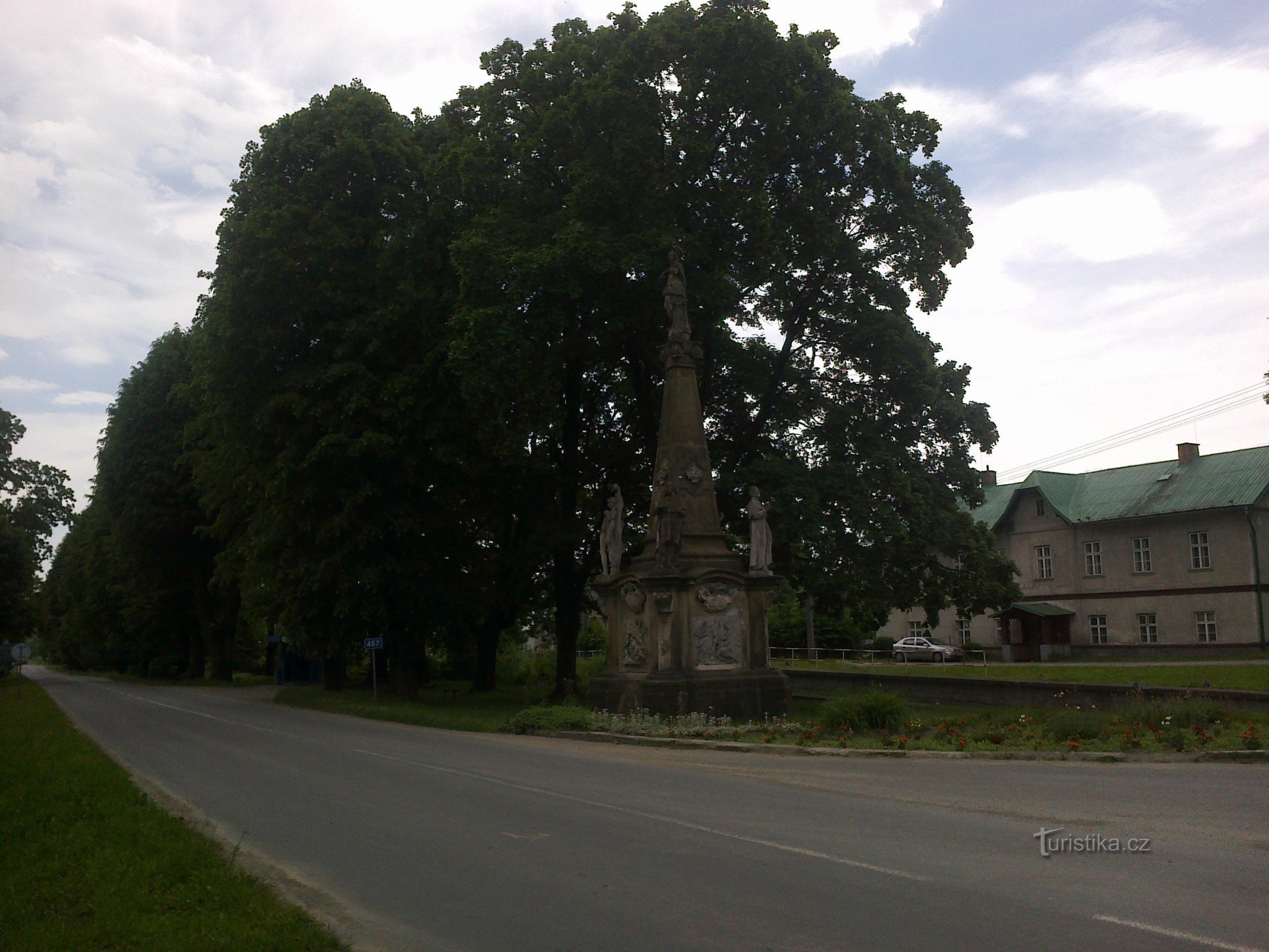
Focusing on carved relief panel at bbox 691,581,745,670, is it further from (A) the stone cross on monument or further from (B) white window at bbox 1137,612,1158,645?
(B) white window at bbox 1137,612,1158,645

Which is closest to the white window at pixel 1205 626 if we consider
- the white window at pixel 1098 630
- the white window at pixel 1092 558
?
the white window at pixel 1098 630

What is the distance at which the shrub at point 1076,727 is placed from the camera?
543 inches

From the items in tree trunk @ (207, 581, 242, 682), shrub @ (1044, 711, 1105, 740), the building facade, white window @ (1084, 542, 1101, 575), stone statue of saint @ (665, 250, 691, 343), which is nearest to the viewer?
shrub @ (1044, 711, 1105, 740)

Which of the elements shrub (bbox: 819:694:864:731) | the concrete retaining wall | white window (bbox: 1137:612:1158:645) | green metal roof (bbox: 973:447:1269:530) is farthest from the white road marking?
white window (bbox: 1137:612:1158:645)

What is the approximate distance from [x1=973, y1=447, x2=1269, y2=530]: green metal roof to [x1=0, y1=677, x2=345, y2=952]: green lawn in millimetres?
33942

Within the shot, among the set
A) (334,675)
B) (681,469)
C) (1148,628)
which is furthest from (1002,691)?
(1148,628)

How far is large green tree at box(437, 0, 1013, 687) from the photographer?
22.7m

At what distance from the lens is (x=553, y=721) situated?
18641mm

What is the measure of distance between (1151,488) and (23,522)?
4773 centimetres

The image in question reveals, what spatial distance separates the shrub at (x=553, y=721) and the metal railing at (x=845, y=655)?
954 inches

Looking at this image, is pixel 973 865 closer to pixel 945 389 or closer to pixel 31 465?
pixel 945 389

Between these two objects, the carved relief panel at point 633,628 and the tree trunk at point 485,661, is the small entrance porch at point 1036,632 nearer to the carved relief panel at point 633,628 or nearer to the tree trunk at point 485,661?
the tree trunk at point 485,661

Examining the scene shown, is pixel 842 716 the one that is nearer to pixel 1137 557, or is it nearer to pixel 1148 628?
pixel 1148 628

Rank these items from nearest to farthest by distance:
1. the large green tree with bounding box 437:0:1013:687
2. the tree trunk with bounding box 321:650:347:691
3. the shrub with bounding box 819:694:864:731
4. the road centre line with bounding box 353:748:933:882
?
1. the road centre line with bounding box 353:748:933:882
2. the shrub with bounding box 819:694:864:731
3. the large green tree with bounding box 437:0:1013:687
4. the tree trunk with bounding box 321:650:347:691
